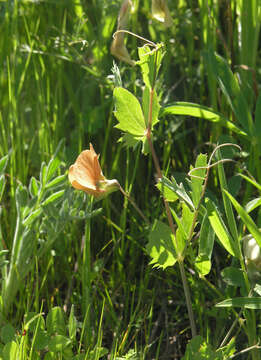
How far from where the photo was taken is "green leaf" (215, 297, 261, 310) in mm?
1081

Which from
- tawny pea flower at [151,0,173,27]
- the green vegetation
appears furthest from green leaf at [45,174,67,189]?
tawny pea flower at [151,0,173,27]

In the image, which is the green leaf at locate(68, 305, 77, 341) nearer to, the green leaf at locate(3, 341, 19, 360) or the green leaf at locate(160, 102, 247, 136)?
the green leaf at locate(3, 341, 19, 360)

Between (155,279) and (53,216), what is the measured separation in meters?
0.36

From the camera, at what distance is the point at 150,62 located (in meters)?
1.05

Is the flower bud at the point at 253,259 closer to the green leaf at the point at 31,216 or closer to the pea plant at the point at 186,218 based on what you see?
the pea plant at the point at 186,218

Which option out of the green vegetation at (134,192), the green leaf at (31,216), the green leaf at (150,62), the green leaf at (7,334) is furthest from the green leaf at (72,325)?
the green leaf at (150,62)

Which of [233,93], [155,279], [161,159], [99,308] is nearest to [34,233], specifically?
[99,308]

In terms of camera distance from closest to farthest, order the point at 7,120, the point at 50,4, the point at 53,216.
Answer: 1. the point at 53,216
2. the point at 7,120
3. the point at 50,4

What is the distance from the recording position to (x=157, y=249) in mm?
1114

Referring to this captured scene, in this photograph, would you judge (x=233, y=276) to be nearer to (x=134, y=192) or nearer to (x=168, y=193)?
(x=168, y=193)

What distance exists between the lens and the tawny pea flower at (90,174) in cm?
108

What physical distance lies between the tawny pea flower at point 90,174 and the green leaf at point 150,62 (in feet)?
0.57

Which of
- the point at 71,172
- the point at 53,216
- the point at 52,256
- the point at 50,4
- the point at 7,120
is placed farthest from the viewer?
the point at 50,4

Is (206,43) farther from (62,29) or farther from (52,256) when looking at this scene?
(52,256)
